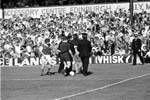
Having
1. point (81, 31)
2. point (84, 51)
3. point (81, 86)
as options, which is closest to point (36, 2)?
point (81, 31)

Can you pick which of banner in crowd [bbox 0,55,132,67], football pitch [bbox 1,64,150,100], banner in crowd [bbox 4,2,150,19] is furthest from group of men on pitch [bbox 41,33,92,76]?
banner in crowd [bbox 4,2,150,19]

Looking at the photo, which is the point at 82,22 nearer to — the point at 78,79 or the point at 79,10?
the point at 79,10

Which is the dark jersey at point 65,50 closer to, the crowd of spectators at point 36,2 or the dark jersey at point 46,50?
the dark jersey at point 46,50

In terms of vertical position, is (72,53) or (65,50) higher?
(65,50)

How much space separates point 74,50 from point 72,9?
64.4 feet

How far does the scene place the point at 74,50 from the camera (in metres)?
28.8

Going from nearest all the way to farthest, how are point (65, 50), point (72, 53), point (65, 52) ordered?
point (65, 50) → point (65, 52) → point (72, 53)

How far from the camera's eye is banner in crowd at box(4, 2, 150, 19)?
44.6m

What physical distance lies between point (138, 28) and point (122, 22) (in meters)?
1.99

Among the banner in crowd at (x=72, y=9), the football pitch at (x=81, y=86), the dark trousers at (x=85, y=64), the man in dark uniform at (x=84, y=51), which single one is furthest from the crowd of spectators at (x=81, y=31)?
the football pitch at (x=81, y=86)

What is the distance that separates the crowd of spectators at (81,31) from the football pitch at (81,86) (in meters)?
8.21

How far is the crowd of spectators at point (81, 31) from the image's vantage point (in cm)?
3866

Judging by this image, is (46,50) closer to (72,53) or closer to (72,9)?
(72,53)

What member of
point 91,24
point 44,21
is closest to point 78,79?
point 91,24
